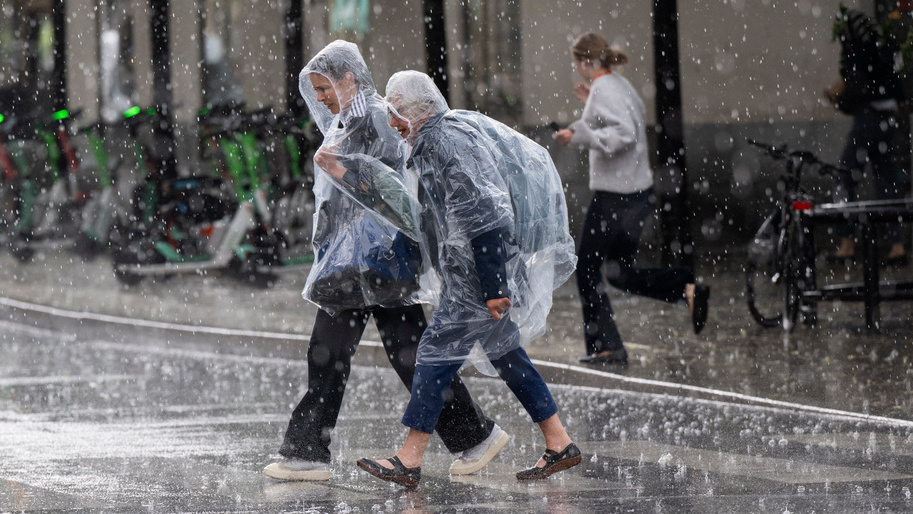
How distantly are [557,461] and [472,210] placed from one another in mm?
1025

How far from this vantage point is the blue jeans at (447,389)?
18.2 feet

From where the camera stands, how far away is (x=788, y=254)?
978 centimetres

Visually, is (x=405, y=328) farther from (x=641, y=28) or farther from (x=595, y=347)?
(x=641, y=28)

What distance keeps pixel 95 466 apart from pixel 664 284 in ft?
11.6

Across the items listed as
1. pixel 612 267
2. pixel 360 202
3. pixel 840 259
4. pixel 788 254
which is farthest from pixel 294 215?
pixel 360 202

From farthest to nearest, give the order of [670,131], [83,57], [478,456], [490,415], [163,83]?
[83,57] → [163,83] → [670,131] → [490,415] → [478,456]

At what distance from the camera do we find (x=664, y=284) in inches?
331

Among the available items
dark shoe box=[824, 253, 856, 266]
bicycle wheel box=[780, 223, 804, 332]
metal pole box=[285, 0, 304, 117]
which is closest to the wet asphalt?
bicycle wheel box=[780, 223, 804, 332]

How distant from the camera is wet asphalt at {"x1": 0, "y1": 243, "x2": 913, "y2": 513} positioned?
5.39 m

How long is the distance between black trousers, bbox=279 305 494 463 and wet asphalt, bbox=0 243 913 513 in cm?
16

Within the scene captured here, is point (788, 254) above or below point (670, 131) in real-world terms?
below

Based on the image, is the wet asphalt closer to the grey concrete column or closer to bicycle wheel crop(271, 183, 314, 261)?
bicycle wheel crop(271, 183, 314, 261)

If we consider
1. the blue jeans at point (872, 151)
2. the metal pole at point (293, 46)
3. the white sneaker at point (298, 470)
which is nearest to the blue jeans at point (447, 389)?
the white sneaker at point (298, 470)

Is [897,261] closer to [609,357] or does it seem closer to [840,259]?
[840,259]
